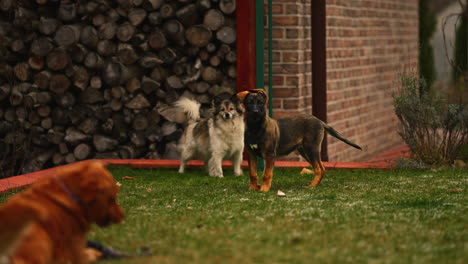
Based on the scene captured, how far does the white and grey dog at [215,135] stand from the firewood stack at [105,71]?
0.68 m

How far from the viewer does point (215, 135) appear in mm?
8523

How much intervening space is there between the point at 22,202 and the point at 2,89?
612cm

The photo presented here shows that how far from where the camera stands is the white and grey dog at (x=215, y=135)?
27.1ft

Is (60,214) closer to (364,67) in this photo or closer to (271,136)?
(271,136)

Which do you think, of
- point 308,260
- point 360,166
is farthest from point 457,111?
point 308,260

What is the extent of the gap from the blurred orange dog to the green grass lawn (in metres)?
0.34

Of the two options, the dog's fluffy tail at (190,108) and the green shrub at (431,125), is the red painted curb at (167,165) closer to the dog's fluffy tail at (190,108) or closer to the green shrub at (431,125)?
the green shrub at (431,125)

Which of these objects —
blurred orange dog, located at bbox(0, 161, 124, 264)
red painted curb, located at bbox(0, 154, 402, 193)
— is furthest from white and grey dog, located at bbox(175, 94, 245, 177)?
blurred orange dog, located at bbox(0, 161, 124, 264)

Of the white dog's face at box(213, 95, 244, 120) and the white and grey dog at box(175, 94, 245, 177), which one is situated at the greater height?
the white dog's face at box(213, 95, 244, 120)

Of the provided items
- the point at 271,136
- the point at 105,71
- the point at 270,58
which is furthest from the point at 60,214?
the point at 105,71

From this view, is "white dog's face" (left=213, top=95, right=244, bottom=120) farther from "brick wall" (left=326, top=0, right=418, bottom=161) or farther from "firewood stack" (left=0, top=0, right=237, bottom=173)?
"brick wall" (left=326, top=0, right=418, bottom=161)

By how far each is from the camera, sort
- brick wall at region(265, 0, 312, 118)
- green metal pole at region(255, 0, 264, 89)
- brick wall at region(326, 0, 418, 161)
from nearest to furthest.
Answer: green metal pole at region(255, 0, 264, 89), brick wall at region(265, 0, 312, 118), brick wall at region(326, 0, 418, 161)

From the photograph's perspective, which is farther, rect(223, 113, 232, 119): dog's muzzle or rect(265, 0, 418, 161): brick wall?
rect(265, 0, 418, 161): brick wall

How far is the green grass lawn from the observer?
4.47 meters
